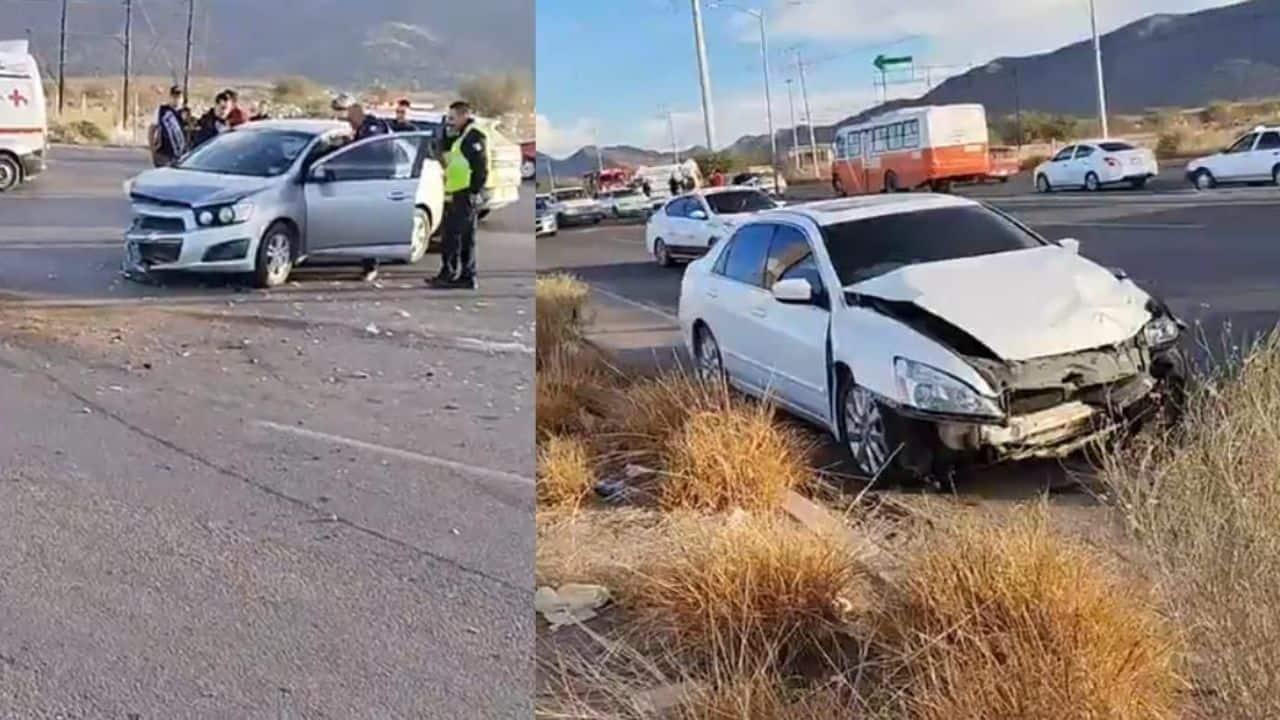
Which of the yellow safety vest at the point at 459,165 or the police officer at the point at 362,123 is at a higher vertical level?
the police officer at the point at 362,123

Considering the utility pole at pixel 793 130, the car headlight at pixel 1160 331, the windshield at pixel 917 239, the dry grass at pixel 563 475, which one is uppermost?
the utility pole at pixel 793 130

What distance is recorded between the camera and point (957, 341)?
12.9ft

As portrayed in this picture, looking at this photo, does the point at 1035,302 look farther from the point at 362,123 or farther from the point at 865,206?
the point at 362,123

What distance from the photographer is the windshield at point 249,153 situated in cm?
473

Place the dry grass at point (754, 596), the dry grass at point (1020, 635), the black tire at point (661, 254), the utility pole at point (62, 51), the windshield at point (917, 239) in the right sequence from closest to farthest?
1. the dry grass at point (1020, 635)
2. the dry grass at point (754, 596)
3. the windshield at point (917, 239)
4. the utility pole at point (62, 51)
5. the black tire at point (661, 254)

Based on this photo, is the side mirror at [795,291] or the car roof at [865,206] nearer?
the car roof at [865,206]

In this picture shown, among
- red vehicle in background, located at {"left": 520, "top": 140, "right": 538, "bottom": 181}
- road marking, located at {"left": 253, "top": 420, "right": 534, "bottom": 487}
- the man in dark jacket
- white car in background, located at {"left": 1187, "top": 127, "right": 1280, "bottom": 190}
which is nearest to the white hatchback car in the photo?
white car in background, located at {"left": 1187, "top": 127, "right": 1280, "bottom": 190}

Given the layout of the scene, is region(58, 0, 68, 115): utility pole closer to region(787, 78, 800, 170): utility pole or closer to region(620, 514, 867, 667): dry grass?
region(787, 78, 800, 170): utility pole

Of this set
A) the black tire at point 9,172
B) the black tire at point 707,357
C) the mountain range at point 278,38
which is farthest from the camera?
the black tire at point 707,357

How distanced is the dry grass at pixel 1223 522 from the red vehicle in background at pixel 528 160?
1.76 metres

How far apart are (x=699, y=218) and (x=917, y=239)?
37.9 inches

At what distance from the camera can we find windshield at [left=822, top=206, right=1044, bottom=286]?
13.6 feet

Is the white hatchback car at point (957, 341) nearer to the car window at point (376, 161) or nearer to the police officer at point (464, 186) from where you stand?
the police officer at point (464, 186)

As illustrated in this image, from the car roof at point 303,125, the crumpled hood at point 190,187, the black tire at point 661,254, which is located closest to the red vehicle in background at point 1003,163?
the black tire at point 661,254
